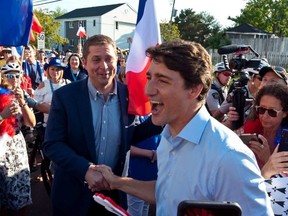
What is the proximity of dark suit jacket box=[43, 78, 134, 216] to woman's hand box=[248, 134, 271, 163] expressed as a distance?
882 millimetres

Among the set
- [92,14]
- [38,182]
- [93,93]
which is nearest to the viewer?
[93,93]

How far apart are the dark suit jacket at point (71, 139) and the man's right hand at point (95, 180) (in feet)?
0.58

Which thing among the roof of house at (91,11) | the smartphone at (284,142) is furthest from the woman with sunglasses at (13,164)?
the roof of house at (91,11)

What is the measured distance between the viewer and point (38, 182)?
17.0 ft

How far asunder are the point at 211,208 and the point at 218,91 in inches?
153

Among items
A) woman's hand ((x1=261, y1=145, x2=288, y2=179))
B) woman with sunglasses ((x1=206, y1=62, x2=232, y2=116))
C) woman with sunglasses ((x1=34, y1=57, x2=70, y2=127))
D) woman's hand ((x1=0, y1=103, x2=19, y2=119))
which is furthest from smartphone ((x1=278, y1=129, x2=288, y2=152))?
woman with sunglasses ((x1=34, y1=57, x2=70, y2=127))

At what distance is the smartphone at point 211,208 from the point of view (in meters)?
0.90

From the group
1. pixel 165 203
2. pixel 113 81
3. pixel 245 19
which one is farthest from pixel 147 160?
pixel 245 19

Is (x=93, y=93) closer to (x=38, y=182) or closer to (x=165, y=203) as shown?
(x=165, y=203)

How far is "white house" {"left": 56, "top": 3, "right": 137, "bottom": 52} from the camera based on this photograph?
201ft

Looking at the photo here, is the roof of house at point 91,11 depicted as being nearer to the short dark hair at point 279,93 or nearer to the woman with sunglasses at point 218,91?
the woman with sunglasses at point 218,91

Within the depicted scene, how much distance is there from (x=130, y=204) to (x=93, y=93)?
5.43 feet

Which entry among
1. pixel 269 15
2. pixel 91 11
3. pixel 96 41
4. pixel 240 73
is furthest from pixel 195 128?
pixel 91 11

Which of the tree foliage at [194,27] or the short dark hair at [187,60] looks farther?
the tree foliage at [194,27]
